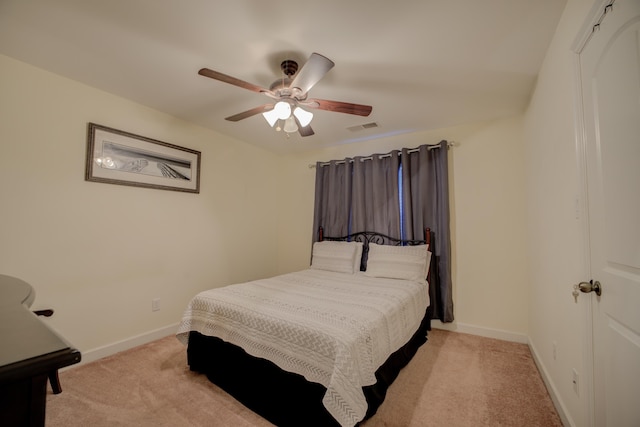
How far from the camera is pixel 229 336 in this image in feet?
6.24

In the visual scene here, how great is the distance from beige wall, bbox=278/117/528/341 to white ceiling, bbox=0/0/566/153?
1.54ft

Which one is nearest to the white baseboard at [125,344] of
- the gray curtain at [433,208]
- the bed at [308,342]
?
the bed at [308,342]

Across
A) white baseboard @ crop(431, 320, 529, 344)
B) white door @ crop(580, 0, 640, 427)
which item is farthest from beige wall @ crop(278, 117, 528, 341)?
white door @ crop(580, 0, 640, 427)

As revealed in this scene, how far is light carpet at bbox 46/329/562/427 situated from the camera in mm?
1646

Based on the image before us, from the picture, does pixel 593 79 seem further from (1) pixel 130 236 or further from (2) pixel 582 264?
(1) pixel 130 236

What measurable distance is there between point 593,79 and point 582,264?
34.1 inches

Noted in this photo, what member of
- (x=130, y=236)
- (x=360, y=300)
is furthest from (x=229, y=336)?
(x=130, y=236)

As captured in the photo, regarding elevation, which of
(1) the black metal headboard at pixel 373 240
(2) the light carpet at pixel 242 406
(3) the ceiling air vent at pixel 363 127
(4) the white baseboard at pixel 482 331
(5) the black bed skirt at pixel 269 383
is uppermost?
(3) the ceiling air vent at pixel 363 127

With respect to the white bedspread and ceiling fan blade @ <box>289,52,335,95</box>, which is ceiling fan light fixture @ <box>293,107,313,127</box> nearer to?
ceiling fan blade @ <box>289,52,335,95</box>

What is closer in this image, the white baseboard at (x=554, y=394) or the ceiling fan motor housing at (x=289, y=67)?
the white baseboard at (x=554, y=394)

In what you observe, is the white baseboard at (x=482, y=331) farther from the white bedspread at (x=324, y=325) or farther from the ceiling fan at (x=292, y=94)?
the ceiling fan at (x=292, y=94)

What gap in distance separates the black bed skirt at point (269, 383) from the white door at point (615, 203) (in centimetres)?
108

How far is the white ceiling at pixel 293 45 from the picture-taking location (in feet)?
5.06

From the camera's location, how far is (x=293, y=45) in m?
1.82
